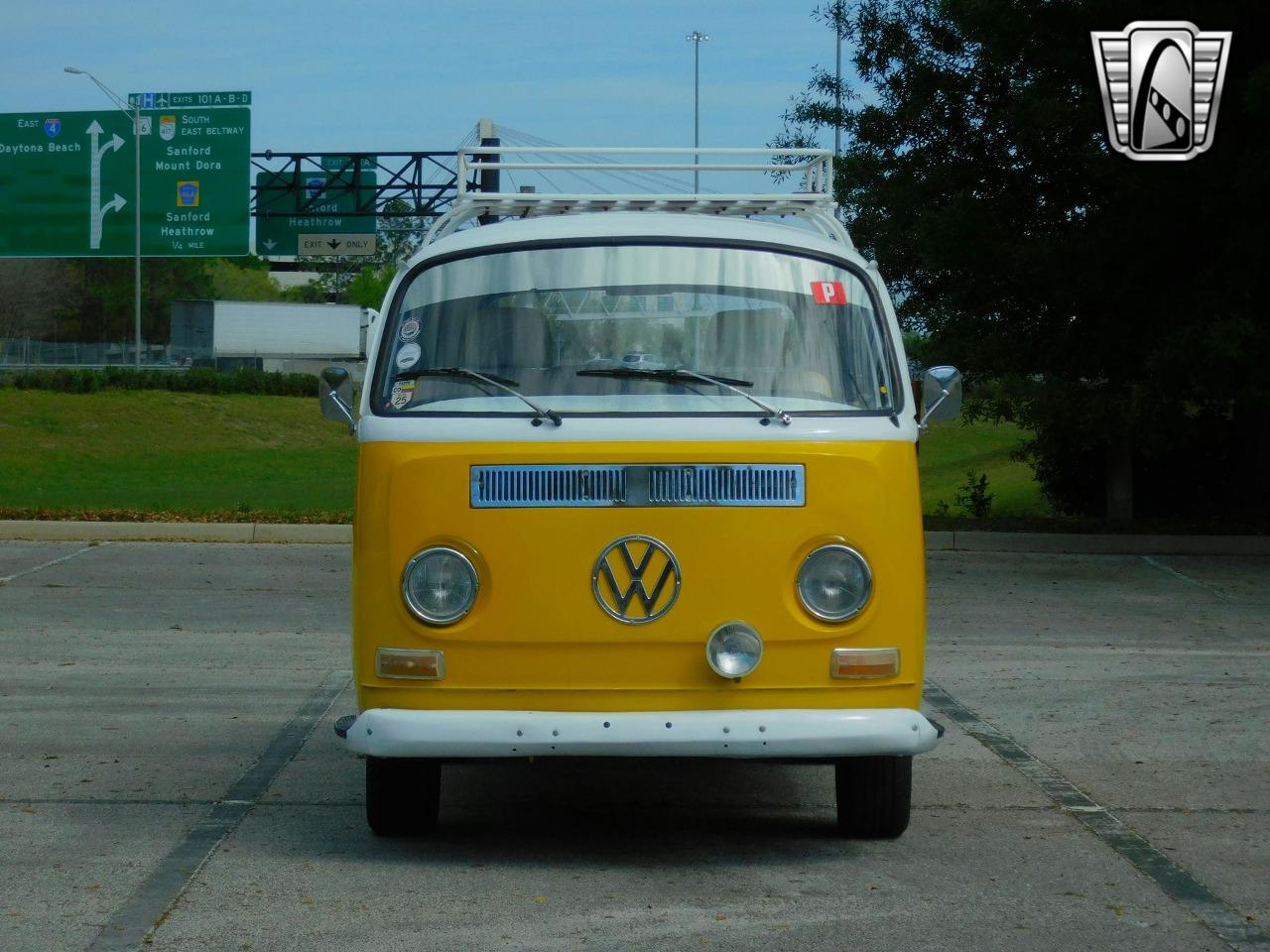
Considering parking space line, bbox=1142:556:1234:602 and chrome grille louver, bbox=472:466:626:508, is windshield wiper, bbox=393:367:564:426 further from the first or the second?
parking space line, bbox=1142:556:1234:602

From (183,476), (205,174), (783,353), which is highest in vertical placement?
(205,174)

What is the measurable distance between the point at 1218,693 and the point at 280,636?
6014mm

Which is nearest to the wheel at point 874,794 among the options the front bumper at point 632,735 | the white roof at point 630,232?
the front bumper at point 632,735

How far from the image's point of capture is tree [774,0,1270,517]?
16.3 meters

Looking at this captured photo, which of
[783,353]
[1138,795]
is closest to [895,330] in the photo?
[783,353]

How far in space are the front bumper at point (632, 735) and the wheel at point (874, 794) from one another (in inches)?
17.3

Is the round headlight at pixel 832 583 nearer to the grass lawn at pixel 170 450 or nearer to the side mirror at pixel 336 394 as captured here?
the side mirror at pixel 336 394

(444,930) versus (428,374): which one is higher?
(428,374)

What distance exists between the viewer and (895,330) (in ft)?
20.6

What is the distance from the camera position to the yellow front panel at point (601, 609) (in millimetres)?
5652

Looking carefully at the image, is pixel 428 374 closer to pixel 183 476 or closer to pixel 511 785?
pixel 511 785

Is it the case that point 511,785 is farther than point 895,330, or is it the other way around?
point 511,785

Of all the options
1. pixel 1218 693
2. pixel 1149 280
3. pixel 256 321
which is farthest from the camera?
pixel 256 321

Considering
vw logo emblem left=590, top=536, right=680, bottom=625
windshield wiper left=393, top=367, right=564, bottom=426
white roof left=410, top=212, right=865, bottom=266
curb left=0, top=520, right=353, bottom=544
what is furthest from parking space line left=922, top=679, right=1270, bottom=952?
curb left=0, top=520, right=353, bottom=544
